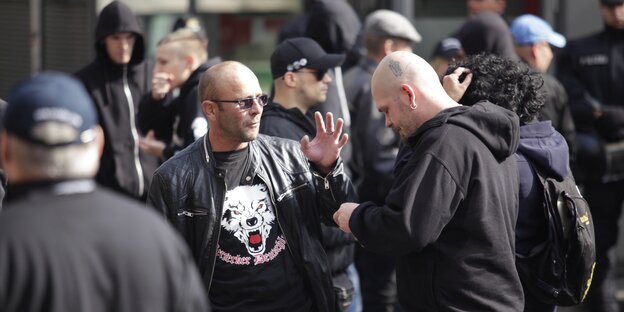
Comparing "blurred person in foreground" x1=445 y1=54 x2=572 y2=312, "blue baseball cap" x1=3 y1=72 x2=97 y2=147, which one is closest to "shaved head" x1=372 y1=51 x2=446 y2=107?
"blurred person in foreground" x1=445 y1=54 x2=572 y2=312

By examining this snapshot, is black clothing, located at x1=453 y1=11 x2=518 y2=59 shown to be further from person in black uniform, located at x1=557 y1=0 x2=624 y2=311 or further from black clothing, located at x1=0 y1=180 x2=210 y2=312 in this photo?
black clothing, located at x1=0 y1=180 x2=210 y2=312

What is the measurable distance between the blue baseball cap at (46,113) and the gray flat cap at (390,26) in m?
4.76

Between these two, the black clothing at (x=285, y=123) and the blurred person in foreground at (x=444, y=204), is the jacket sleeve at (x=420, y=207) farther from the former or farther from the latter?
the black clothing at (x=285, y=123)

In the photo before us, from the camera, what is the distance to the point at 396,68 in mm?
4031

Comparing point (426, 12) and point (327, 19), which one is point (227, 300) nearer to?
point (327, 19)

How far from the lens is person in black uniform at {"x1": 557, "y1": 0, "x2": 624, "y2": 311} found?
703 cm

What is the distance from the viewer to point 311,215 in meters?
Result: 4.39

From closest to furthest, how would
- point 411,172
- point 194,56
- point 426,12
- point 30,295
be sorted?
1. point 30,295
2. point 411,172
3. point 194,56
4. point 426,12

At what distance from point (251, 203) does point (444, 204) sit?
0.86 m

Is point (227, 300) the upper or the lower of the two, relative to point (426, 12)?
lower

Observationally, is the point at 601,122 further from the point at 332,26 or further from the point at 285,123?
the point at 285,123

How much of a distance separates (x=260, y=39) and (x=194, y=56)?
251 centimetres

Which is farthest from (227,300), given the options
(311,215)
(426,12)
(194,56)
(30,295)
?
(426,12)

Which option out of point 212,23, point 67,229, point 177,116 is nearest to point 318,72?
point 177,116
